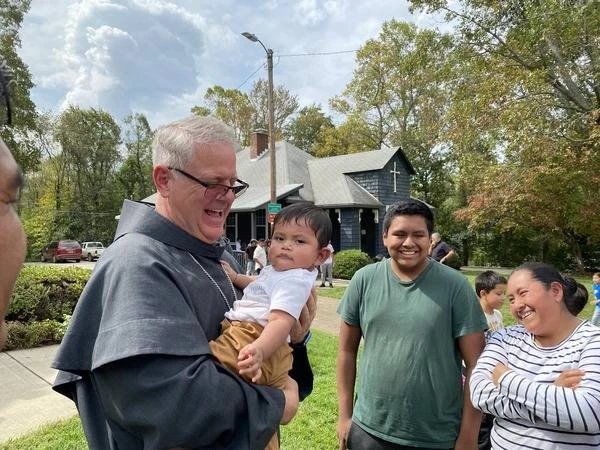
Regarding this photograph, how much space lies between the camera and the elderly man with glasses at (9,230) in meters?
0.93

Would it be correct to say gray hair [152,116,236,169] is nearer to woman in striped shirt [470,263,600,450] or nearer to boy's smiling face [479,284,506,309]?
woman in striped shirt [470,263,600,450]

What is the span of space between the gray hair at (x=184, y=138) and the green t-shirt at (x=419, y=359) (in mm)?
1692

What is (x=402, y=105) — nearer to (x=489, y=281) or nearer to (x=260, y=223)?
(x=260, y=223)

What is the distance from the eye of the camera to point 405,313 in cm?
284

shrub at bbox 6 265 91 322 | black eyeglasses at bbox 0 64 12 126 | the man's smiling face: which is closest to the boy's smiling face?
the man's smiling face

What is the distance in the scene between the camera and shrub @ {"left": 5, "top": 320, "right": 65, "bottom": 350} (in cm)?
757

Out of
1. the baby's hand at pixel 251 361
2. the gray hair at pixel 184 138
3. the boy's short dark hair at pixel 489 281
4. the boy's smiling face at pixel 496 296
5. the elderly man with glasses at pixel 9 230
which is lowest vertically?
the boy's smiling face at pixel 496 296

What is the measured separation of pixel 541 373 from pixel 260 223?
21.7m

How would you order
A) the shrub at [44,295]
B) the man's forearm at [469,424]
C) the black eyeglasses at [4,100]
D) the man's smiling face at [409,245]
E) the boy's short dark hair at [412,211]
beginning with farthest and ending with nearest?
the shrub at [44,295], the boy's short dark hair at [412,211], the man's smiling face at [409,245], the man's forearm at [469,424], the black eyeglasses at [4,100]

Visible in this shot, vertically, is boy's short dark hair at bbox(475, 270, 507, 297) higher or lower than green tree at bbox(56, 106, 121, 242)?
lower

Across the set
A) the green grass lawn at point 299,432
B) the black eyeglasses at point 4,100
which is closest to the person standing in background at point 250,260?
the green grass lawn at point 299,432

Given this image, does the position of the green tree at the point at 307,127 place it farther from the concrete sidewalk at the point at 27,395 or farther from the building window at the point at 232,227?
the concrete sidewalk at the point at 27,395

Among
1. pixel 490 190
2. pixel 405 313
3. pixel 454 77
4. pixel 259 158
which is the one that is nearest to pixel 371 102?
pixel 259 158

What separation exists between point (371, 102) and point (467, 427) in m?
38.4
